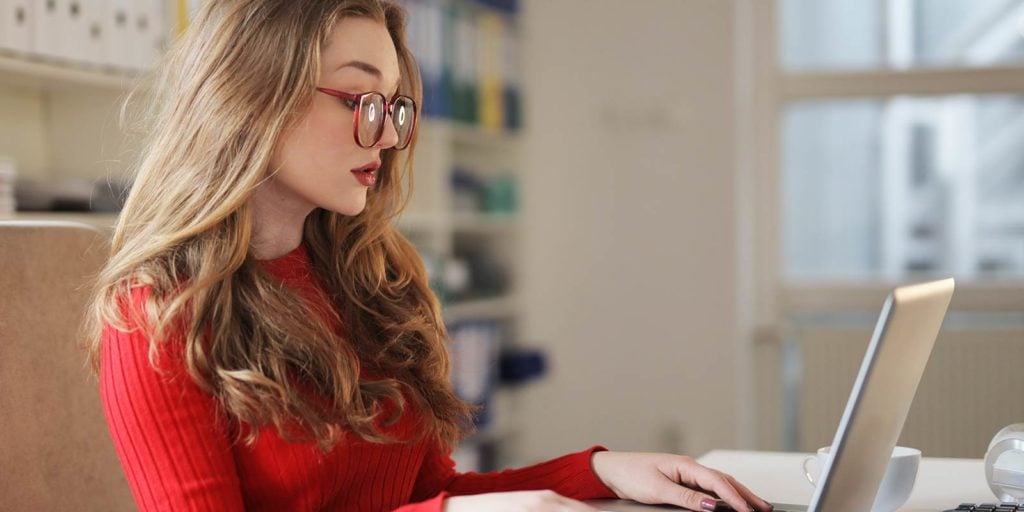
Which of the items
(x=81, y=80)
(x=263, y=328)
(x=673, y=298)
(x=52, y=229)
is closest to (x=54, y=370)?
(x=52, y=229)

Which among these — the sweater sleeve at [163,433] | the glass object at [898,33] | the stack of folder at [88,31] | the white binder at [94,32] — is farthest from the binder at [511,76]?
the sweater sleeve at [163,433]

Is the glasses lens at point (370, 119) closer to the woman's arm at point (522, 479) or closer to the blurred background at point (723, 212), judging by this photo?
the woman's arm at point (522, 479)

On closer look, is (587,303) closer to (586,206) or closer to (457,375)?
(586,206)

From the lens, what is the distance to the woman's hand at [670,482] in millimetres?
1182

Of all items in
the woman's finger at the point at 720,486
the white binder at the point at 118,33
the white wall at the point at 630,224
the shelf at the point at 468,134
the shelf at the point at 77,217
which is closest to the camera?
the woman's finger at the point at 720,486

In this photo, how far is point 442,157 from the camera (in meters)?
3.57

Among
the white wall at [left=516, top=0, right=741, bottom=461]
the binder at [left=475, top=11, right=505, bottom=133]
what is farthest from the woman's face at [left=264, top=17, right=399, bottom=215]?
the white wall at [left=516, top=0, right=741, bottom=461]

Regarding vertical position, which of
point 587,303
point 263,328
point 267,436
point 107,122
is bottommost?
point 587,303

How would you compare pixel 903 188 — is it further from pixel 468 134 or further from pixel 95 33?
pixel 95 33

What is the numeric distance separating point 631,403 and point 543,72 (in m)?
1.25

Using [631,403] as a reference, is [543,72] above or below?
above

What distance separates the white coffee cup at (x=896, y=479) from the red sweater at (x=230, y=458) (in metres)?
0.29

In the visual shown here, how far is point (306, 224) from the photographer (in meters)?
Answer: 1.38

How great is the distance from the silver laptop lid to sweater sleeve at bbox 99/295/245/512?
0.55 metres
